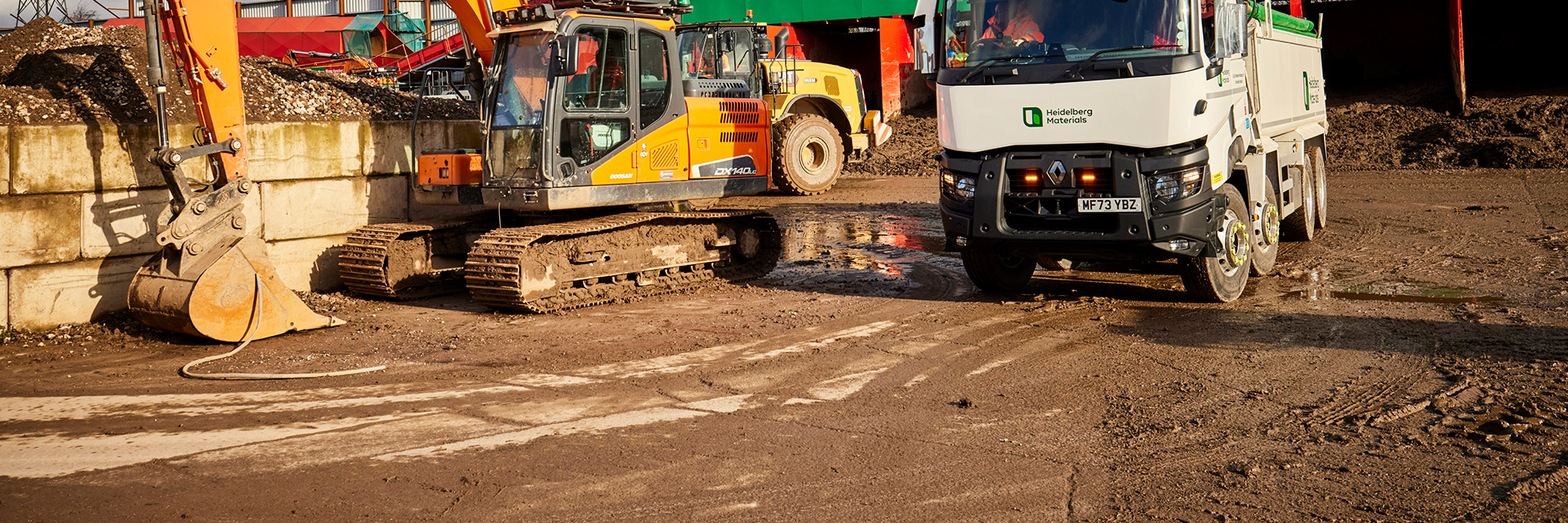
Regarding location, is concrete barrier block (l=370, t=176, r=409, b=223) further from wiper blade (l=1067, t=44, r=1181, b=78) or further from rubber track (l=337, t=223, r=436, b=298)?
wiper blade (l=1067, t=44, r=1181, b=78)

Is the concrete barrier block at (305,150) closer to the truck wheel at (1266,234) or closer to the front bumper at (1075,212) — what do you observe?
the front bumper at (1075,212)

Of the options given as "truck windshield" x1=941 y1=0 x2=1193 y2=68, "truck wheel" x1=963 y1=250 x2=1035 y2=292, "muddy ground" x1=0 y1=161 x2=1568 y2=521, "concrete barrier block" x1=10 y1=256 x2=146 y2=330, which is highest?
"truck windshield" x1=941 y1=0 x2=1193 y2=68

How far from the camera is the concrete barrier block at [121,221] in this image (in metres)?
8.45

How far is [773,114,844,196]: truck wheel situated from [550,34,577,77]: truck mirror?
8597 millimetres

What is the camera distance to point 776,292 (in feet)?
31.8

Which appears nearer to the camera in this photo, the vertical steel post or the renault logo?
the renault logo

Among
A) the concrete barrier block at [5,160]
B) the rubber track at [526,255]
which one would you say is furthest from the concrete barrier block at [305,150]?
the rubber track at [526,255]

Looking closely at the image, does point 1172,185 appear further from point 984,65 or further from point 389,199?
point 389,199

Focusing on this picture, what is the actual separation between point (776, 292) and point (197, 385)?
4.62 m

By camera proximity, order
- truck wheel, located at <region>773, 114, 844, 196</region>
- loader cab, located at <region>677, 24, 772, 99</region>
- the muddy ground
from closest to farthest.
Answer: the muddy ground
loader cab, located at <region>677, 24, 772, 99</region>
truck wheel, located at <region>773, 114, 844, 196</region>

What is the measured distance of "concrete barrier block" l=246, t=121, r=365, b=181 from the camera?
9391mm

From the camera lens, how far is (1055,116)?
26.2 ft

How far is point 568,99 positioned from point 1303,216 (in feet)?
24.8

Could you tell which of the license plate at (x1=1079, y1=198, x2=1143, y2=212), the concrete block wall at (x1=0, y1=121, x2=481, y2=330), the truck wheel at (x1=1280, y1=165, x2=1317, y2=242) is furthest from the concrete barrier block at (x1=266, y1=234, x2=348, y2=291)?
the truck wheel at (x1=1280, y1=165, x2=1317, y2=242)
